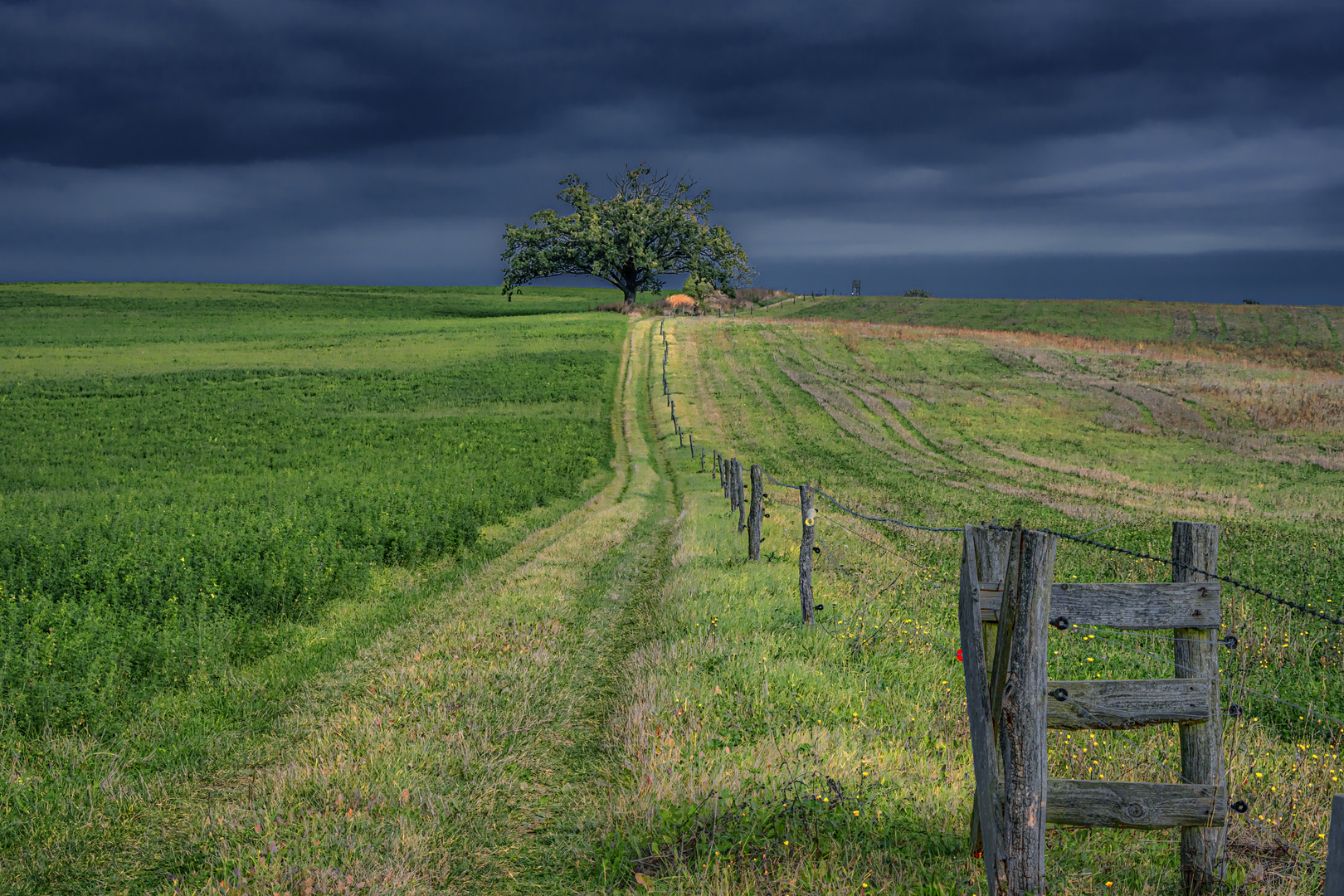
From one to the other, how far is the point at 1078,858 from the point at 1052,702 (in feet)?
3.37

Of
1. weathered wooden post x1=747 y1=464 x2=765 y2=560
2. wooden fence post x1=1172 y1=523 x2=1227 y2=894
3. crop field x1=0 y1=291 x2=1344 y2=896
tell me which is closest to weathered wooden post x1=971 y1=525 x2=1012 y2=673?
wooden fence post x1=1172 y1=523 x2=1227 y2=894

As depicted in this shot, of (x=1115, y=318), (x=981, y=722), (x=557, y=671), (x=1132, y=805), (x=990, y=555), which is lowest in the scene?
(x=557, y=671)

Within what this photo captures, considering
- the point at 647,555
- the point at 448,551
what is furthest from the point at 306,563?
the point at 647,555

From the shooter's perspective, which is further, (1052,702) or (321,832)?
(321,832)

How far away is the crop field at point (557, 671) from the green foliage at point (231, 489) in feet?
0.32

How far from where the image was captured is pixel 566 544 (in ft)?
54.3

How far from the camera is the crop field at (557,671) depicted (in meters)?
5.02

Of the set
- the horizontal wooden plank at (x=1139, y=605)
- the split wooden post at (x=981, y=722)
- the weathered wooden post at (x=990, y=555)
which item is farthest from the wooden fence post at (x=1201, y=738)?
the split wooden post at (x=981, y=722)

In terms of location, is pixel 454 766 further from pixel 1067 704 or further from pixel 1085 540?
pixel 1085 540

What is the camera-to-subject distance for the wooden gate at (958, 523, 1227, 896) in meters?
3.87

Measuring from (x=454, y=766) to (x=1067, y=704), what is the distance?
447 centimetres

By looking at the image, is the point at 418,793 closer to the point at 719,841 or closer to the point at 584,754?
the point at 584,754

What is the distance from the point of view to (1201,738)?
452 centimetres

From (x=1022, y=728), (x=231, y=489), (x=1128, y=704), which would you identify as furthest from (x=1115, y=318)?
(x=1022, y=728)
